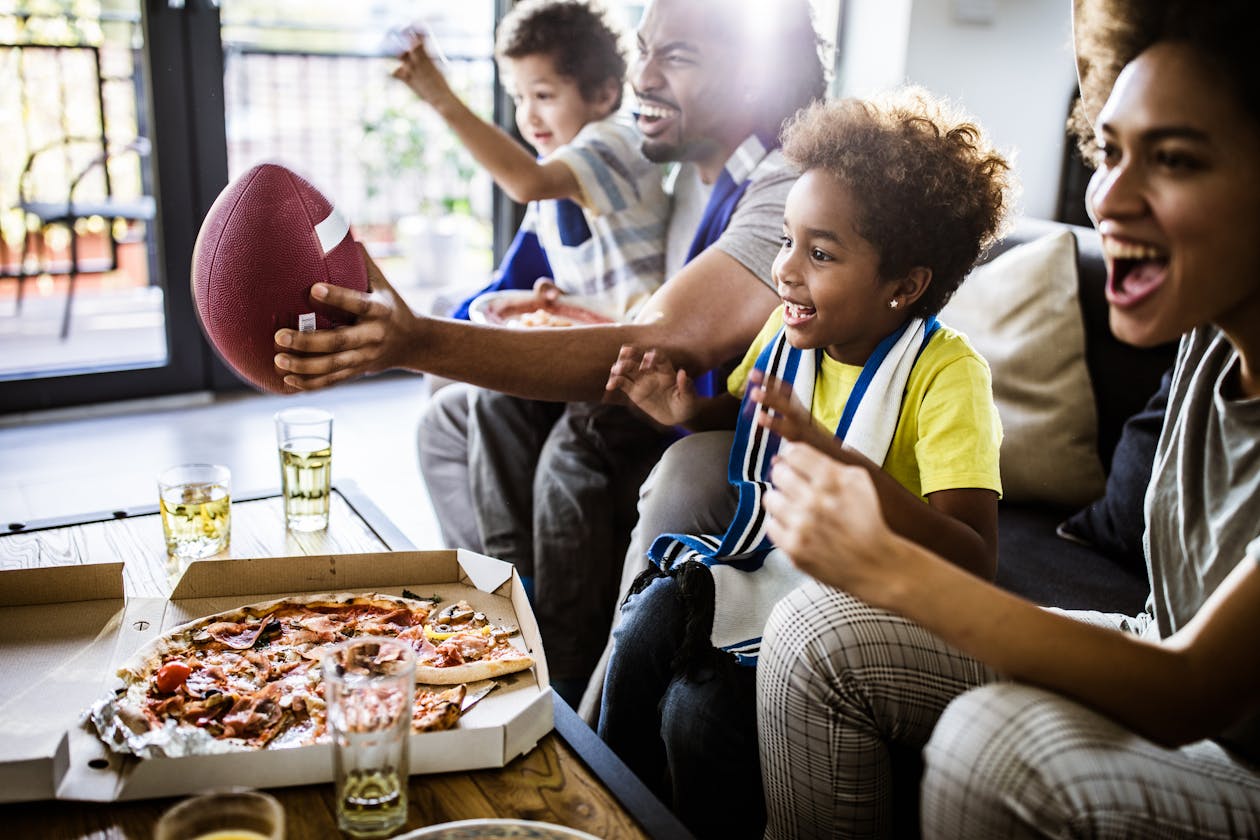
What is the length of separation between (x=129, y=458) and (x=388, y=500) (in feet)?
2.54

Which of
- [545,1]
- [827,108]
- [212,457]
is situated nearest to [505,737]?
[827,108]

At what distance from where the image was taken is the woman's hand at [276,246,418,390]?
1.39m

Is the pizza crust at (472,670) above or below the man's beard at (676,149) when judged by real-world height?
below

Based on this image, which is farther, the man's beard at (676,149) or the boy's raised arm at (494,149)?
the boy's raised arm at (494,149)

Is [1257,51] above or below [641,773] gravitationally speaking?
above

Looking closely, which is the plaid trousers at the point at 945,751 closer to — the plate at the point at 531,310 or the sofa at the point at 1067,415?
the sofa at the point at 1067,415

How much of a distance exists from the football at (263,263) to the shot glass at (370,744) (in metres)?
0.56

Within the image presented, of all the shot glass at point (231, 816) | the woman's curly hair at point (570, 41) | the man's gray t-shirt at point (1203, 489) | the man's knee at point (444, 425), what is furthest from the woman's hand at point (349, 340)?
the woman's curly hair at point (570, 41)

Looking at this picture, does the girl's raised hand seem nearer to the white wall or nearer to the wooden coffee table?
the wooden coffee table

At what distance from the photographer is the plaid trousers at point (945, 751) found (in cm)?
90

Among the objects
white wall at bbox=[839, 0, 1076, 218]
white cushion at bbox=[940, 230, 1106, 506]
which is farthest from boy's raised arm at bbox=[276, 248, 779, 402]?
white wall at bbox=[839, 0, 1076, 218]

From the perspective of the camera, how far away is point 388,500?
2.96m

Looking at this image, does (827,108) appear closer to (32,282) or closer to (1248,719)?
(1248,719)

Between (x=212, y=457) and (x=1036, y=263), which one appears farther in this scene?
(x=212, y=457)
